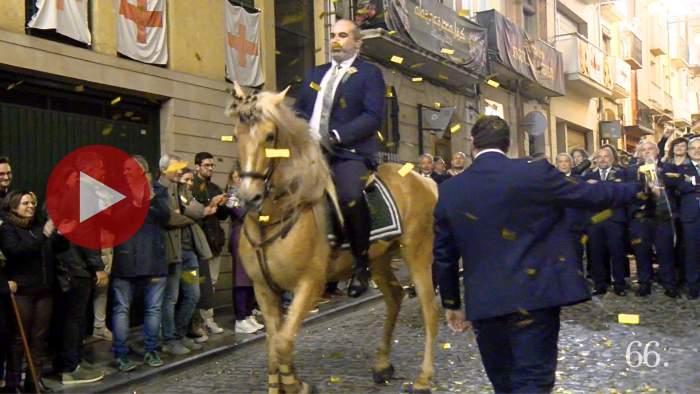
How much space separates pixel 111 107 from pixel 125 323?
4.05 metres

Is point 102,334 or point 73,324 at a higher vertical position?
point 73,324

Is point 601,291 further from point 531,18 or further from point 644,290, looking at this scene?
point 531,18

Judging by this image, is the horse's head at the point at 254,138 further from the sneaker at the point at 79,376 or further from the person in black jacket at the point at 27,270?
the sneaker at the point at 79,376

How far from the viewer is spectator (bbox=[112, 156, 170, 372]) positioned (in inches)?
328

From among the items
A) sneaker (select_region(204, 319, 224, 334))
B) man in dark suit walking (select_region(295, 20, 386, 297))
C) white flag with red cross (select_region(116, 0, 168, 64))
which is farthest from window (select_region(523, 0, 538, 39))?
man in dark suit walking (select_region(295, 20, 386, 297))

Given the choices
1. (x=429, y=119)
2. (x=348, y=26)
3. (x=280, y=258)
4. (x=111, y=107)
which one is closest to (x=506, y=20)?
(x=429, y=119)

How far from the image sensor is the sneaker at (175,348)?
29.7 feet

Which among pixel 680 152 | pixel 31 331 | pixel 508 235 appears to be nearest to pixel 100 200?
pixel 31 331

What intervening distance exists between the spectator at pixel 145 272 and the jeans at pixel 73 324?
47cm

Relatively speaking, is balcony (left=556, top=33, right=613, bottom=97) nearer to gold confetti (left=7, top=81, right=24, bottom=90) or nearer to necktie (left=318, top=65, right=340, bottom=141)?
gold confetti (left=7, top=81, right=24, bottom=90)

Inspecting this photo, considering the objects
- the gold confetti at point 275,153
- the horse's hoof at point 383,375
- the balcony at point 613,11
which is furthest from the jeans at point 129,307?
the balcony at point 613,11

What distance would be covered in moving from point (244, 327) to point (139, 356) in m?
1.75

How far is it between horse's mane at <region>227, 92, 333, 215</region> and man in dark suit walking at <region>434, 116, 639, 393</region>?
156 cm

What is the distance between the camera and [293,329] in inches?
225
